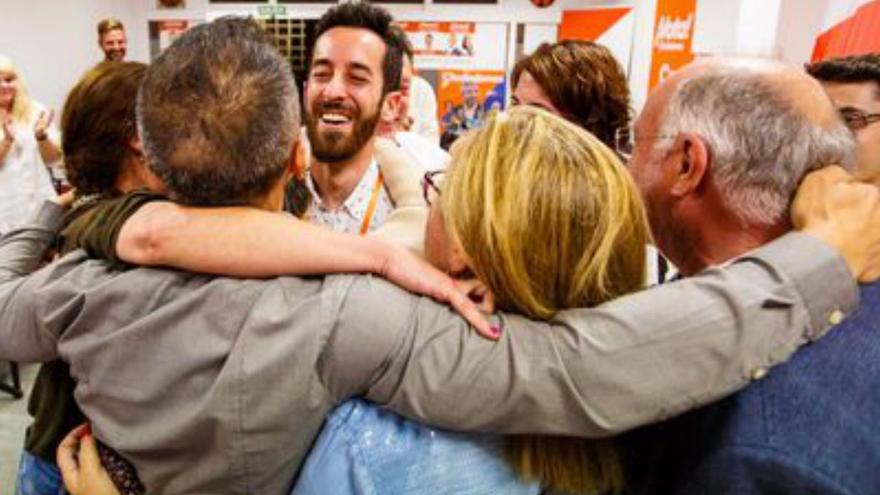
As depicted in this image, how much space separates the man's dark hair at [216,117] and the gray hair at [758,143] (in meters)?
0.64

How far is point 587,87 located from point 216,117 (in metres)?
1.66

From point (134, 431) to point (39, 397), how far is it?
1.39 ft

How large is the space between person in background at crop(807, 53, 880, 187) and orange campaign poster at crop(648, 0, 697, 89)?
7.49 feet

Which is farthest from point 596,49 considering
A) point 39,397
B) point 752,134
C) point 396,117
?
point 39,397

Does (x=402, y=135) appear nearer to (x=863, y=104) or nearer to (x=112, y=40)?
(x=863, y=104)

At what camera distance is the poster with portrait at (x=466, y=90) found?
6.86m

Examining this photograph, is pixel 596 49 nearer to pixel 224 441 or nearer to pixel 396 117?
pixel 396 117

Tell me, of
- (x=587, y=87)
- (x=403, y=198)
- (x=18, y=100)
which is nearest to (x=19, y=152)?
(x=18, y=100)

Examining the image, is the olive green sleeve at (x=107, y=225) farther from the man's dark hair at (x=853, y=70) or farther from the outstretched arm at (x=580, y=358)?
the man's dark hair at (x=853, y=70)

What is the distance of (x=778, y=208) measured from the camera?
997 millimetres

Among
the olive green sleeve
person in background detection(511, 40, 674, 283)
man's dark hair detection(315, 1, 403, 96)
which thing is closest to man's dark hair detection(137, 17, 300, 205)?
the olive green sleeve

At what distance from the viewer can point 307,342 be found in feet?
2.51

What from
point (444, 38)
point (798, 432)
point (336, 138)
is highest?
point (444, 38)

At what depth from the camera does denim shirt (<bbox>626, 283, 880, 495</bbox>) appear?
2.58 ft
